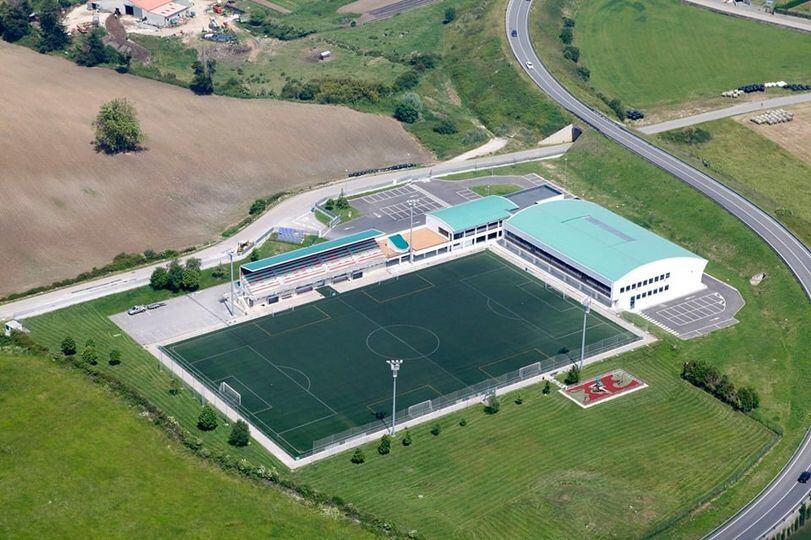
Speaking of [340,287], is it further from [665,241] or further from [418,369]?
[665,241]

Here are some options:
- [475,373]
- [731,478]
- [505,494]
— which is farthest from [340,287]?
[731,478]

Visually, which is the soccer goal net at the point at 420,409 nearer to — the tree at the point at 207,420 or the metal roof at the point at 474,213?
the tree at the point at 207,420

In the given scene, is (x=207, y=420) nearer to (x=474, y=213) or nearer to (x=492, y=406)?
(x=492, y=406)

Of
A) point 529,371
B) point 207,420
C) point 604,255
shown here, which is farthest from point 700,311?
point 207,420

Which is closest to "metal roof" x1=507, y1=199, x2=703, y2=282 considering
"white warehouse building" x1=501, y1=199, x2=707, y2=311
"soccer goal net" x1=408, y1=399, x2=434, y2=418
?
"white warehouse building" x1=501, y1=199, x2=707, y2=311

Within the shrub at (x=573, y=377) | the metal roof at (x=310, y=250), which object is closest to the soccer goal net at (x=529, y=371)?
the shrub at (x=573, y=377)

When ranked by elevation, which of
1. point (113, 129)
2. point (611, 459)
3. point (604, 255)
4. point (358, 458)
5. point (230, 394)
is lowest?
point (230, 394)
